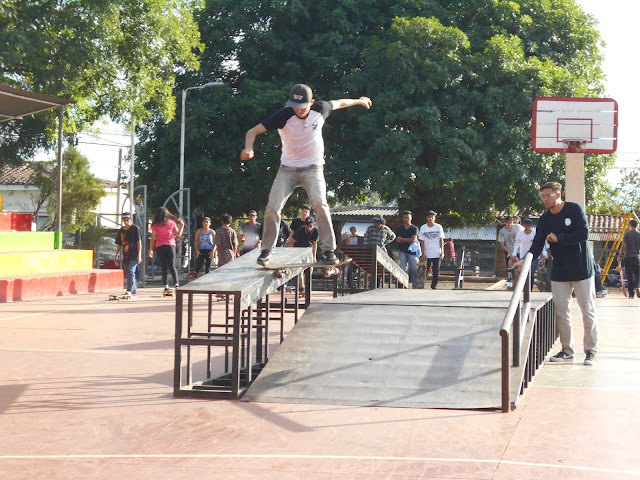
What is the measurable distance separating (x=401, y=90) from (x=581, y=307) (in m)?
20.2

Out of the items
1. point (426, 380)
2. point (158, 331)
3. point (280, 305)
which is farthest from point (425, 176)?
point (426, 380)

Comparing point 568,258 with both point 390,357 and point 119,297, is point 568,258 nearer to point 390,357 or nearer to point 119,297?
point 390,357

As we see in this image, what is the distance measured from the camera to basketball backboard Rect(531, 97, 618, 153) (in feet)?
52.5

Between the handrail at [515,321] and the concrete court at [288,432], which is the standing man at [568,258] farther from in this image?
the handrail at [515,321]

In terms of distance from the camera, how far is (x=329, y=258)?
826cm

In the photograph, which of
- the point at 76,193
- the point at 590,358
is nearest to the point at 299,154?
the point at 590,358

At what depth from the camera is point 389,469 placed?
4.58 meters

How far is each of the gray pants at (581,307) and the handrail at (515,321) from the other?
2.59ft

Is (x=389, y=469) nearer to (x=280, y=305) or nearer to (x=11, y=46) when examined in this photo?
(x=280, y=305)

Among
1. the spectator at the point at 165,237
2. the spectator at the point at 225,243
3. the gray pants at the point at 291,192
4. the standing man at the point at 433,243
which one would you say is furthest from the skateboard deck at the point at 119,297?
the gray pants at the point at 291,192

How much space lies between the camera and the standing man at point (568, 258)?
8.42 meters

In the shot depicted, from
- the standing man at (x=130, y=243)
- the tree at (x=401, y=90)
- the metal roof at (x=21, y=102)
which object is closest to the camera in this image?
the metal roof at (x=21, y=102)

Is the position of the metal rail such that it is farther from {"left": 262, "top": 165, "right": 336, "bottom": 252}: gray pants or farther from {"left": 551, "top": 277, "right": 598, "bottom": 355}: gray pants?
{"left": 262, "top": 165, "right": 336, "bottom": 252}: gray pants

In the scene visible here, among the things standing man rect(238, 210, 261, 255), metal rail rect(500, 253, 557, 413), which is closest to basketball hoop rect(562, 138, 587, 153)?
standing man rect(238, 210, 261, 255)
